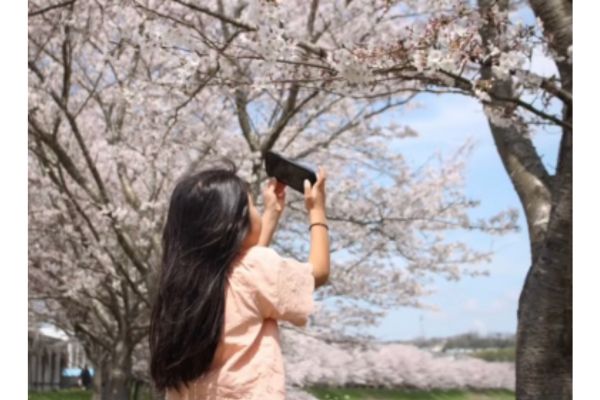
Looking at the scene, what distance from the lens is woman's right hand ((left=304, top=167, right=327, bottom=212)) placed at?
1.88 m

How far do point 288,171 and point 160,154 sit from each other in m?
5.62

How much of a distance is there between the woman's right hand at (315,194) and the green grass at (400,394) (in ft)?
30.0

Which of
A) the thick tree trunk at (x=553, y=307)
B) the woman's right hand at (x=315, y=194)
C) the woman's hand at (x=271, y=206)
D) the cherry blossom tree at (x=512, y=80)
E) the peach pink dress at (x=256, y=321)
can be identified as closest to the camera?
the peach pink dress at (x=256, y=321)

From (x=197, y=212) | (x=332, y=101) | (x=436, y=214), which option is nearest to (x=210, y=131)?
(x=332, y=101)

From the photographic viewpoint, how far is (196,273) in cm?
181

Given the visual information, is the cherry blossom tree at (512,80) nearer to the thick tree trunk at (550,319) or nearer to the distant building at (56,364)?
the thick tree trunk at (550,319)

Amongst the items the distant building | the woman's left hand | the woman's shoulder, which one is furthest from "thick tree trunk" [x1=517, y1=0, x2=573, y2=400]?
the distant building

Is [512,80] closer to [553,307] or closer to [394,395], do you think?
[553,307]

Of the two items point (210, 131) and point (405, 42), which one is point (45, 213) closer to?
point (210, 131)

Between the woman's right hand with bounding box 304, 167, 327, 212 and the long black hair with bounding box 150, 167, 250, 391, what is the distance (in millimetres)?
129

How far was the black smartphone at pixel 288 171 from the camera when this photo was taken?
192 centimetres

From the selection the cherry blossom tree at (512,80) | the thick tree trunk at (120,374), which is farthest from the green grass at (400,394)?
the cherry blossom tree at (512,80)

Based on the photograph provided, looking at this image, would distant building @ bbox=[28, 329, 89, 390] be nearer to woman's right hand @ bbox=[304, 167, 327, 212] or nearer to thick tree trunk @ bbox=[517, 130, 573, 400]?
thick tree trunk @ bbox=[517, 130, 573, 400]

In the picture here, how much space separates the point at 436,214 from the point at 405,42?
485cm
